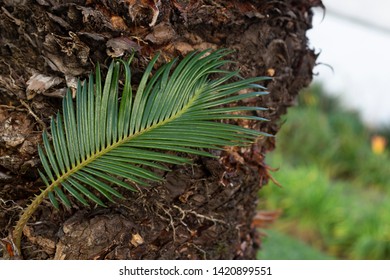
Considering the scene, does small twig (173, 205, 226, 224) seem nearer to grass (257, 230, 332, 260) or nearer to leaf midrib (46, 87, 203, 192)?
leaf midrib (46, 87, 203, 192)

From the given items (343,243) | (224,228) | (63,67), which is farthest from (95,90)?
(343,243)

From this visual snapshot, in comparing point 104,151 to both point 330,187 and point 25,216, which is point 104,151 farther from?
point 330,187

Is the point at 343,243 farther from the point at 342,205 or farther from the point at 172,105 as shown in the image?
the point at 172,105

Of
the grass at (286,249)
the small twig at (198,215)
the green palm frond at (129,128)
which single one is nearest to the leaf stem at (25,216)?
the green palm frond at (129,128)

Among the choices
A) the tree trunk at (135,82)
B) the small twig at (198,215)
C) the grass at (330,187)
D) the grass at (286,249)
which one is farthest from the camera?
the grass at (330,187)

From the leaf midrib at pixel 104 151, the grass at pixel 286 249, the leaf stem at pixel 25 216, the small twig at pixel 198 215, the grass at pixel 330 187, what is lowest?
the leaf stem at pixel 25 216

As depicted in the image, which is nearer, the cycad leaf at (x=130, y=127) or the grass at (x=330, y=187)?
the cycad leaf at (x=130, y=127)

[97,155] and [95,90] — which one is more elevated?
[95,90]

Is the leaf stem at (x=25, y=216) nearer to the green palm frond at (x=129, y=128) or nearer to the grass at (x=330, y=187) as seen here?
the green palm frond at (x=129, y=128)
